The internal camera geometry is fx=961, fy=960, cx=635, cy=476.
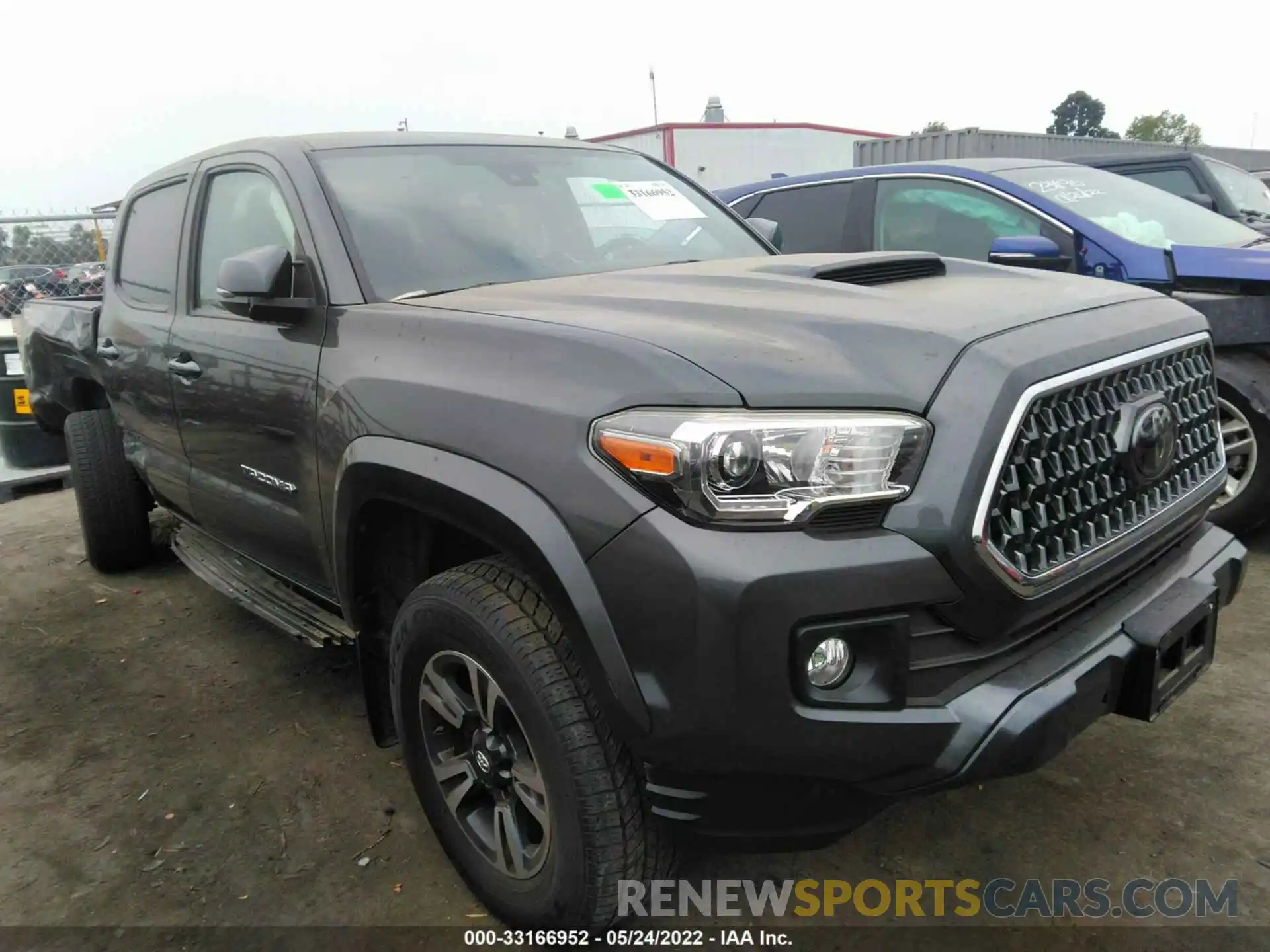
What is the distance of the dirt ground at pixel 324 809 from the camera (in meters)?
2.36

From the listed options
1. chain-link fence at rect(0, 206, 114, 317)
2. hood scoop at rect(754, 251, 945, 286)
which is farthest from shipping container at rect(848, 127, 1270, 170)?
hood scoop at rect(754, 251, 945, 286)

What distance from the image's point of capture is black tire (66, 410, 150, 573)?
445 centimetres

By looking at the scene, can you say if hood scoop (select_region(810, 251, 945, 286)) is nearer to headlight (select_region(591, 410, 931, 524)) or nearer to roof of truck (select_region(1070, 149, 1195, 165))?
headlight (select_region(591, 410, 931, 524))

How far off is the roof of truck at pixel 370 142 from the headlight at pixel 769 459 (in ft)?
5.67

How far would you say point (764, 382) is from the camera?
1686mm

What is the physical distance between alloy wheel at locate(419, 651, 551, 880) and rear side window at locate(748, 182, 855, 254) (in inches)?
155

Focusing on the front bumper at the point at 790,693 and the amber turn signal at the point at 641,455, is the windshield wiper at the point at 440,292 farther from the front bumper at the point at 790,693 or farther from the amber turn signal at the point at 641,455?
the front bumper at the point at 790,693

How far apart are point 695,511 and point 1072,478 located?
778 millimetres

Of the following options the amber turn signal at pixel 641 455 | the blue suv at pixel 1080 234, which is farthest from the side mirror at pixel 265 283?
the blue suv at pixel 1080 234

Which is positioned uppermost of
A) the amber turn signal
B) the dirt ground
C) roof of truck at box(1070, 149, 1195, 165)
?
roof of truck at box(1070, 149, 1195, 165)

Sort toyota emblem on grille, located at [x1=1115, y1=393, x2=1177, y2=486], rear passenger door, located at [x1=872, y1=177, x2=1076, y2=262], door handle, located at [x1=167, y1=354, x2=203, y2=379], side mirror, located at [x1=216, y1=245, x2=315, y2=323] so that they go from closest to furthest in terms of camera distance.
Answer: toyota emblem on grille, located at [x1=1115, y1=393, x2=1177, y2=486]
side mirror, located at [x1=216, y1=245, x2=315, y2=323]
door handle, located at [x1=167, y1=354, x2=203, y2=379]
rear passenger door, located at [x1=872, y1=177, x2=1076, y2=262]

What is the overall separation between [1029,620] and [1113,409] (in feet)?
1.66

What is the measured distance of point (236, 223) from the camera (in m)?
3.12

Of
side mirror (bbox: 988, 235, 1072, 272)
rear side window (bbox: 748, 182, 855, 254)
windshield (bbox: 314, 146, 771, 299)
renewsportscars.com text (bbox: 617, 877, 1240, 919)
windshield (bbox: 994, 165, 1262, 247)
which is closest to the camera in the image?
renewsportscars.com text (bbox: 617, 877, 1240, 919)
